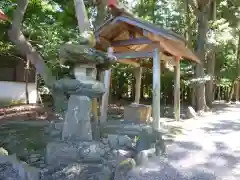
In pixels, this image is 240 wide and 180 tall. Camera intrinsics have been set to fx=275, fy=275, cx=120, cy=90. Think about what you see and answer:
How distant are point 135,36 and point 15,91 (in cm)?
947

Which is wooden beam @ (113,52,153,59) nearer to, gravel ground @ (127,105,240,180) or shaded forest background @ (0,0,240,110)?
gravel ground @ (127,105,240,180)

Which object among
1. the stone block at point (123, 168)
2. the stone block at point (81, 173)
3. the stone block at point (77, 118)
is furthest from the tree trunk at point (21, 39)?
the stone block at point (123, 168)

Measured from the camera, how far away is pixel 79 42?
4777 mm

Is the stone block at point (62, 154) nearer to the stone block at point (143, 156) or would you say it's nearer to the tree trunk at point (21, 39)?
the stone block at point (143, 156)

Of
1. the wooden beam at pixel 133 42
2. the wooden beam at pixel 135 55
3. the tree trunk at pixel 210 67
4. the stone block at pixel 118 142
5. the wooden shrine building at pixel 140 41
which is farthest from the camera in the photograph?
the tree trunk at pixel 210 67

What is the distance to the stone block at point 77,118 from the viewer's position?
4.71 meters

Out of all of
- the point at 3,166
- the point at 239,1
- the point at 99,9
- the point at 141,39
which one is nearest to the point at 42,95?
the point at 99,9

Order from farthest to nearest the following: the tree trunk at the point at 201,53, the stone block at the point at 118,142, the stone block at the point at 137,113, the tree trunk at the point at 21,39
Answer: the tree trunk at the point at 201,53, the tree trunk at the point at 21,39, the stone block at the point at 137,113, the stone block at the point at 118,142

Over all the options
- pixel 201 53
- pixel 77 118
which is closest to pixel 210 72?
pixel 201 53

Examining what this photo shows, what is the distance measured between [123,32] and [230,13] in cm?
931

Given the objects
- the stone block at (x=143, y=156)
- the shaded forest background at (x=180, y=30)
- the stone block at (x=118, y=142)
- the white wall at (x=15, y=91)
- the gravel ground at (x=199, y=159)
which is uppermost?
the shaded forest background at (x=180, y=30)

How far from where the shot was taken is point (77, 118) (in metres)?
4.73

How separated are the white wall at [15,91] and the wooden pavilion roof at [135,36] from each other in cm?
821

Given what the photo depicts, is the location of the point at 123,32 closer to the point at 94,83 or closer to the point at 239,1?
the point at 94,83
